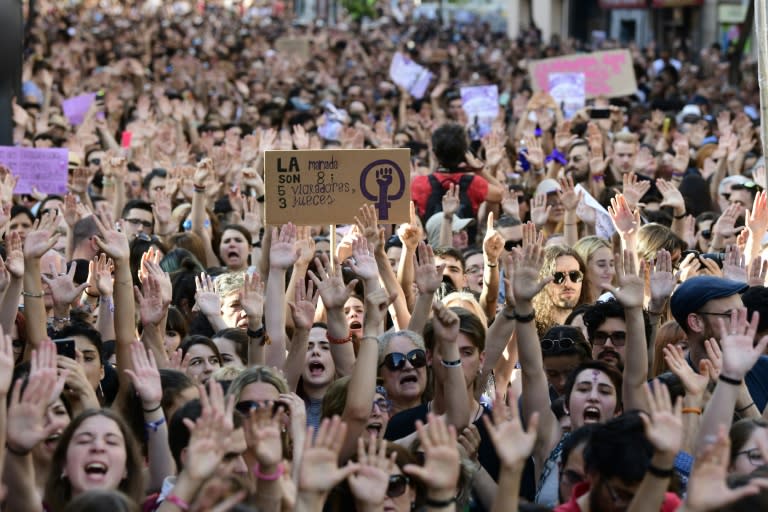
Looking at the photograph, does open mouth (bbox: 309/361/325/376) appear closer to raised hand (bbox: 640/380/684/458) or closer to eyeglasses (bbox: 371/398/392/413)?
eyeglasses (bbox: 371/398/392/413)

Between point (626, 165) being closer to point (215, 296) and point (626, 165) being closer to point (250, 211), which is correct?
point (250, 211)

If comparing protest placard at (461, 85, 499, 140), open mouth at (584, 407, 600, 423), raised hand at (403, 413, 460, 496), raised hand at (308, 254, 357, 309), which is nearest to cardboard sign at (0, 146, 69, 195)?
raised hand at (308, 254, 357, 309)

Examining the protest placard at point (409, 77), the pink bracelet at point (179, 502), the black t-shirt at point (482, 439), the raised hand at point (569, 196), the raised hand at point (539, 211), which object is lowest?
the black t-shirt at point (482, 439)

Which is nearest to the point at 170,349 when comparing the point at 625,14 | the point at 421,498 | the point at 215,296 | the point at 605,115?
the point at 215,296

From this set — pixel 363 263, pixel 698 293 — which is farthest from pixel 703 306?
pixel 363 263

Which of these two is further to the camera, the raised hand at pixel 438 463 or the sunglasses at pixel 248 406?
the sunglasses at pixel 248 406

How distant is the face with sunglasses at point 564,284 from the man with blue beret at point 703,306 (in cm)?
152

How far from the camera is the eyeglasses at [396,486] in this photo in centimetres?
493

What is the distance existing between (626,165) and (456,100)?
18.3 feet

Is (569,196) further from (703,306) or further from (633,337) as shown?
(633,337)

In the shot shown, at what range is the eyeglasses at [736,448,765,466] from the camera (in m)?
5.04

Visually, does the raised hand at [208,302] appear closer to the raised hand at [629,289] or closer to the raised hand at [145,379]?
the raised hand at [145,379]

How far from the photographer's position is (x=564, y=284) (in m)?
7.96

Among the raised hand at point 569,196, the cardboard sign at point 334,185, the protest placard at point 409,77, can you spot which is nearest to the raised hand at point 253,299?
the cardboard sign at point 334,185
